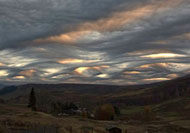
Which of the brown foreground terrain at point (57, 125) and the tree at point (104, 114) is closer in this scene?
the brown foreground terrain at point (57, 125)

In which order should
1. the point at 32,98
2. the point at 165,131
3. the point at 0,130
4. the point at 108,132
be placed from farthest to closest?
the point at 32,98 → the point at 165,131 → the point at 108,132 → the point at 0,130

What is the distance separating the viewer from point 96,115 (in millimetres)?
151000

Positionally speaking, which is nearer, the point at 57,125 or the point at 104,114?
the point at 57,125

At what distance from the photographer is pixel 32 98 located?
148 m

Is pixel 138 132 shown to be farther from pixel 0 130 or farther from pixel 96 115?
pixel 96 115

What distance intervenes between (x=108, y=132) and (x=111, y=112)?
79885 millimetres

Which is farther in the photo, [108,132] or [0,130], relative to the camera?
[108,132]

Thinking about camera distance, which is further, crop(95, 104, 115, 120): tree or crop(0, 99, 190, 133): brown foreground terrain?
crop(95, 104, 115, 120): tree

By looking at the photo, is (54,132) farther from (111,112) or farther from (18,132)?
(111,112)

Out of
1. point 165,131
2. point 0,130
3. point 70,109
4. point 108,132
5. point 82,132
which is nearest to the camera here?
point 0,130

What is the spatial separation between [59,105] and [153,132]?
10339cm

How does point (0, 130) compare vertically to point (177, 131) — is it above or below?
above

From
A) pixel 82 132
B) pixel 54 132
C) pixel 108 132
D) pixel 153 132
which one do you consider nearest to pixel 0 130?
pixel 54 132

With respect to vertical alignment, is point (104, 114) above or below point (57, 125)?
below
